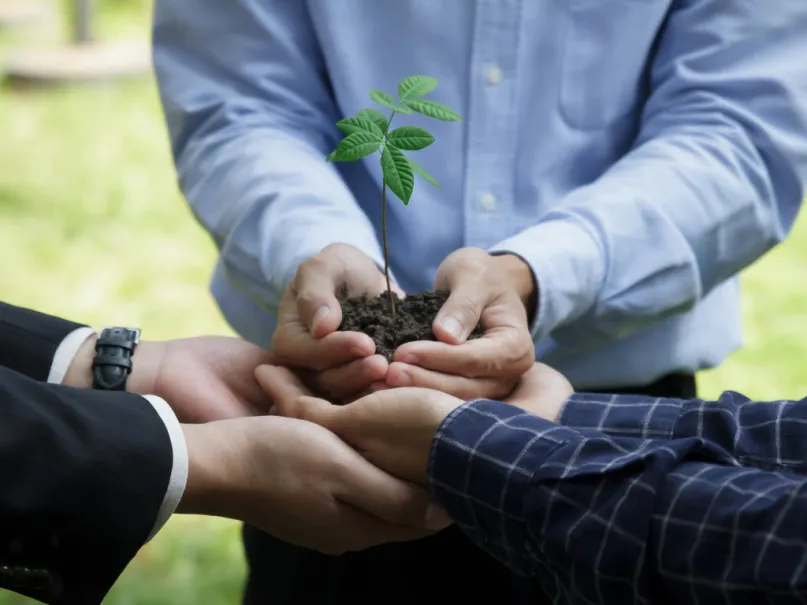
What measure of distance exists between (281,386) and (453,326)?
272 millimetres

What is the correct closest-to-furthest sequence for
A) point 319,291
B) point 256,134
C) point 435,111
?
1. point 435,111
2. point 319,291
3. point 256,134

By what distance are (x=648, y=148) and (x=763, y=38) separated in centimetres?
25

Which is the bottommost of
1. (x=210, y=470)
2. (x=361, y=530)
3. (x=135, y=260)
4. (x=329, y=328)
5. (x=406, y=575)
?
(x=135, y=260)

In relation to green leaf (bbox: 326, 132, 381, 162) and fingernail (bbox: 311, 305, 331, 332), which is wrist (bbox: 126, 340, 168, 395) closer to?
fingernail (bbox: 311, 305, 331, 332)

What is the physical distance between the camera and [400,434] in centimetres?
131

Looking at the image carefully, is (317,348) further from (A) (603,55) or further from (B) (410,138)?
(A) (603,55)

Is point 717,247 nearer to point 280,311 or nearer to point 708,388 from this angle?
point 280,311

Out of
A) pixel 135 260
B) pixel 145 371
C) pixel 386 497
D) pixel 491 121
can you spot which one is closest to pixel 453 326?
pixel 386 497

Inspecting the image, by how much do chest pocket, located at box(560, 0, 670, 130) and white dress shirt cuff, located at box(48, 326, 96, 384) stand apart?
811mm

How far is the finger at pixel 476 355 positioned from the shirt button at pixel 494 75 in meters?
0.40

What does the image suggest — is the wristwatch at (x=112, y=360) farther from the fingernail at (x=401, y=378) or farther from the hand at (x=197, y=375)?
the fingernail at (x=401, y=378)

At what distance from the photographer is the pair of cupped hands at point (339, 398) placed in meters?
1.31

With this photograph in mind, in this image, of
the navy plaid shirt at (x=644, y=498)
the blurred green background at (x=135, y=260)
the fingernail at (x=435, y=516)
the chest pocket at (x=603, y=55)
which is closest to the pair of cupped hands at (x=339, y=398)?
the fingernail at (x=435, y=516)

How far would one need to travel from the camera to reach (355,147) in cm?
135
